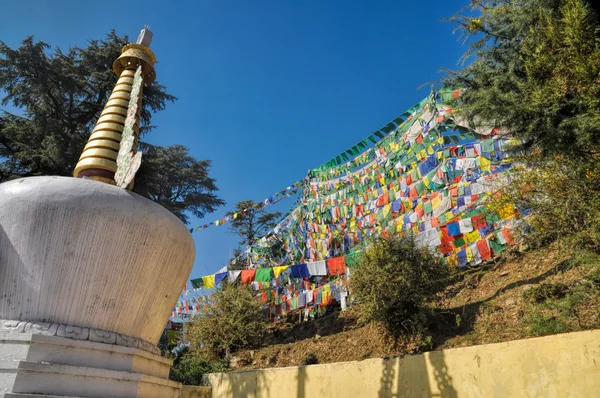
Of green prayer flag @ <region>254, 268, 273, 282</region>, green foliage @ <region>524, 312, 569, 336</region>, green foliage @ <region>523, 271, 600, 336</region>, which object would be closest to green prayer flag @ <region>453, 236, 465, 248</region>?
green foliage @ <region>523, 271, 600, 336</region>

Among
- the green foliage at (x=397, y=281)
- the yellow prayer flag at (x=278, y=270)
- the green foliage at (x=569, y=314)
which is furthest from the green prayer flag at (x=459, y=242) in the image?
the yellow prayer flag at (x=278, y=270)

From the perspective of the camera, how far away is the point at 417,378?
6160 millimetres

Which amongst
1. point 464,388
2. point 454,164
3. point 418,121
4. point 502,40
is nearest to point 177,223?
point 464,388

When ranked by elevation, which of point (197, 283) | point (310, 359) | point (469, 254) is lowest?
point (310, 359)

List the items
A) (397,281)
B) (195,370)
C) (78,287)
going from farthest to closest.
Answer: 1. (195,370)
2. (397,281)
3. (78,287)

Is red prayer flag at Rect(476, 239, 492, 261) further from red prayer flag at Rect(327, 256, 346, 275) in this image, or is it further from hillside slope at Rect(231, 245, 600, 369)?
red prayer flag at Rect(327, 256, 346, 275)

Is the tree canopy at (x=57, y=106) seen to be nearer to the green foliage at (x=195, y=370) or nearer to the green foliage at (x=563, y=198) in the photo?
the green foliage at (x=195, y=370)

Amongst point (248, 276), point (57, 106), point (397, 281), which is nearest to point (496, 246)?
point (397, 281)

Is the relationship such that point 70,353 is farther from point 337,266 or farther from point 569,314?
point 337,266

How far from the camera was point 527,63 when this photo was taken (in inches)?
230

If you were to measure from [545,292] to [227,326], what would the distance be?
892 centimetres

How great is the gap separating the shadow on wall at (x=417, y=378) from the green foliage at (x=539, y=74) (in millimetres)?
3477

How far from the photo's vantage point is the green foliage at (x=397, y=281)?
375 inches

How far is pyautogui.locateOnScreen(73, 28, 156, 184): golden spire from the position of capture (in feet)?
16.9
